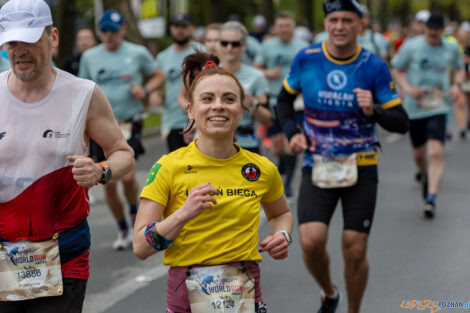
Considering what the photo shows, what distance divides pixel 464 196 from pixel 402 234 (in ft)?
8.44

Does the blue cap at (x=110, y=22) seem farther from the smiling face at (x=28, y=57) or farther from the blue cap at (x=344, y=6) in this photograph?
the smiling face at (x=28, y=57)

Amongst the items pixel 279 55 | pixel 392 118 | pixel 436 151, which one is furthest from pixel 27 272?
pixel 279 55

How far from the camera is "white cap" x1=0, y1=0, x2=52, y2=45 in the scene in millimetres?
3396

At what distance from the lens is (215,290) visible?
11.2 feet

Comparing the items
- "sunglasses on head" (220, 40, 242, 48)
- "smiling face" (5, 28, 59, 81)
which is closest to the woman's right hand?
"smiling face" (5, 28, 59, 81)

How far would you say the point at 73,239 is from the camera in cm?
367

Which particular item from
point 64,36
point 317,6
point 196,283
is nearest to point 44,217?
point 196,283

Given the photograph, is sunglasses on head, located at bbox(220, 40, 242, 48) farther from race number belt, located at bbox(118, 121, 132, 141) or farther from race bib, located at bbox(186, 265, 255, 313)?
race bib, located at bbox(186, 265, 255, 313)

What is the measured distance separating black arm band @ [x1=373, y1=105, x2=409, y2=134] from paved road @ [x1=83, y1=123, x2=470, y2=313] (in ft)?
4.56

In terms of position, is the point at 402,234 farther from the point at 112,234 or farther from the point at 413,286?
the point at 112,234

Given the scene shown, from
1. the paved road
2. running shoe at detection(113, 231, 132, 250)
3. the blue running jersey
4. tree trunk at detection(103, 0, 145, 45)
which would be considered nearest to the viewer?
the blue running jersey

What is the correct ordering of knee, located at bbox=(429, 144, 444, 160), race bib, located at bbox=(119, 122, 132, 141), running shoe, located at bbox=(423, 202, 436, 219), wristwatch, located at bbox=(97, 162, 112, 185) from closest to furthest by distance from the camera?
wristwatch, located at bbox=(97, 162, 112, 185) < race bib, located at bbox=(119, 122, 132, 141) < running shoe, located at bbox=(423, 202, 436, 219) < knee, located at bbox=(429, 144, 444, 160)

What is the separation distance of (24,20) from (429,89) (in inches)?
287

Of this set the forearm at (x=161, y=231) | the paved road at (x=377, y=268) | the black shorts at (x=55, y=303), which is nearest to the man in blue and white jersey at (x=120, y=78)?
the paved road at (x=377, y=268)
